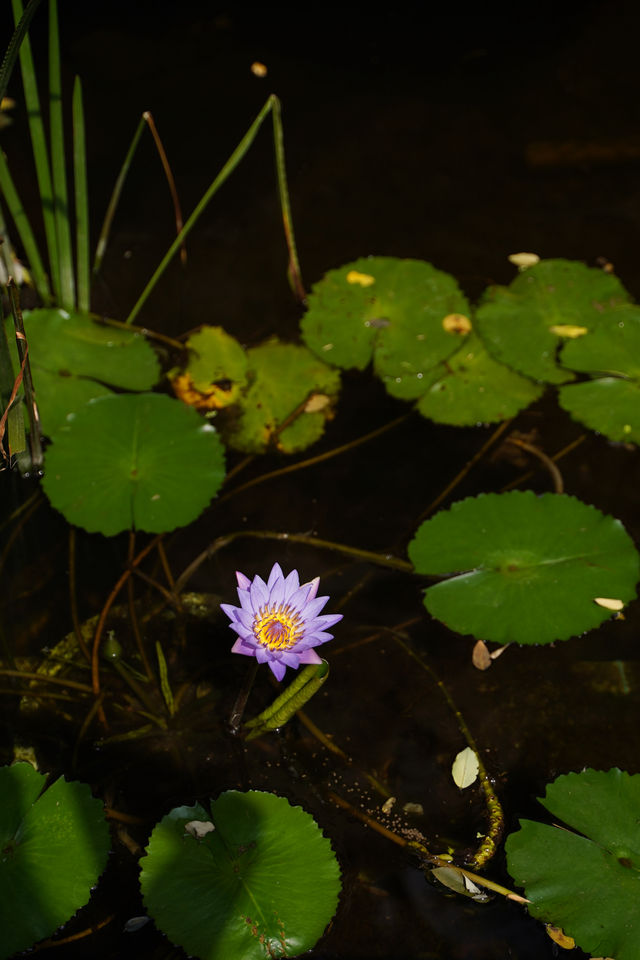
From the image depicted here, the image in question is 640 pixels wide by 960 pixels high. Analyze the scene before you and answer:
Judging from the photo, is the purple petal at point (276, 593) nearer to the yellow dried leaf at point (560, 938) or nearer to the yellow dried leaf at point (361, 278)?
the yellow dried leaf at point (560, 938)

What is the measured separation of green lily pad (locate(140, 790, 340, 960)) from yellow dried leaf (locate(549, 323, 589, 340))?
72.0 inches

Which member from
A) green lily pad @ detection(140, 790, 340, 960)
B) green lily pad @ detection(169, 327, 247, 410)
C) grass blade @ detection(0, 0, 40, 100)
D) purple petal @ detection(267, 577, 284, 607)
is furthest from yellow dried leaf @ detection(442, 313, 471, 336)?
green lily pad @ detection(140, 790, 340, 960)

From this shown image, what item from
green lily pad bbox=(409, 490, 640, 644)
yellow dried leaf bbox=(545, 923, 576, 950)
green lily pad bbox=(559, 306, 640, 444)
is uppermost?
green lily pad bbox=(559, 306, 640, 444)

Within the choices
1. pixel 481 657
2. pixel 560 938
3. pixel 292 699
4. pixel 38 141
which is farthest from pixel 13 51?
pixel 560 938

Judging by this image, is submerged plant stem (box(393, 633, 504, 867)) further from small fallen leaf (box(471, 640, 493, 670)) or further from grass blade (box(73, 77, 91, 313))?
grass blade (box(73, 77, 91, 313))

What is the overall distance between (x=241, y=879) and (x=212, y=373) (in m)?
1.63

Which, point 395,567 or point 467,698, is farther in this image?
point 395,567

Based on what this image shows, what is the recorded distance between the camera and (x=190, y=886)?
5.76ft

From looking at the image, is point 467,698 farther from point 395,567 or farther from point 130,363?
point 130,363

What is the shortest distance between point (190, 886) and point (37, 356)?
5.63 ft

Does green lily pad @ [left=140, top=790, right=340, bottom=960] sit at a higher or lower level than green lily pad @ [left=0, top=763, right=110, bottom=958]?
lower

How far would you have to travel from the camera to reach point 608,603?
226 centimetres

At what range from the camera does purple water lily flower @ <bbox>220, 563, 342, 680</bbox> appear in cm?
Answer: 163

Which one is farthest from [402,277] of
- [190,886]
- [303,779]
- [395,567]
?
[190,886]
